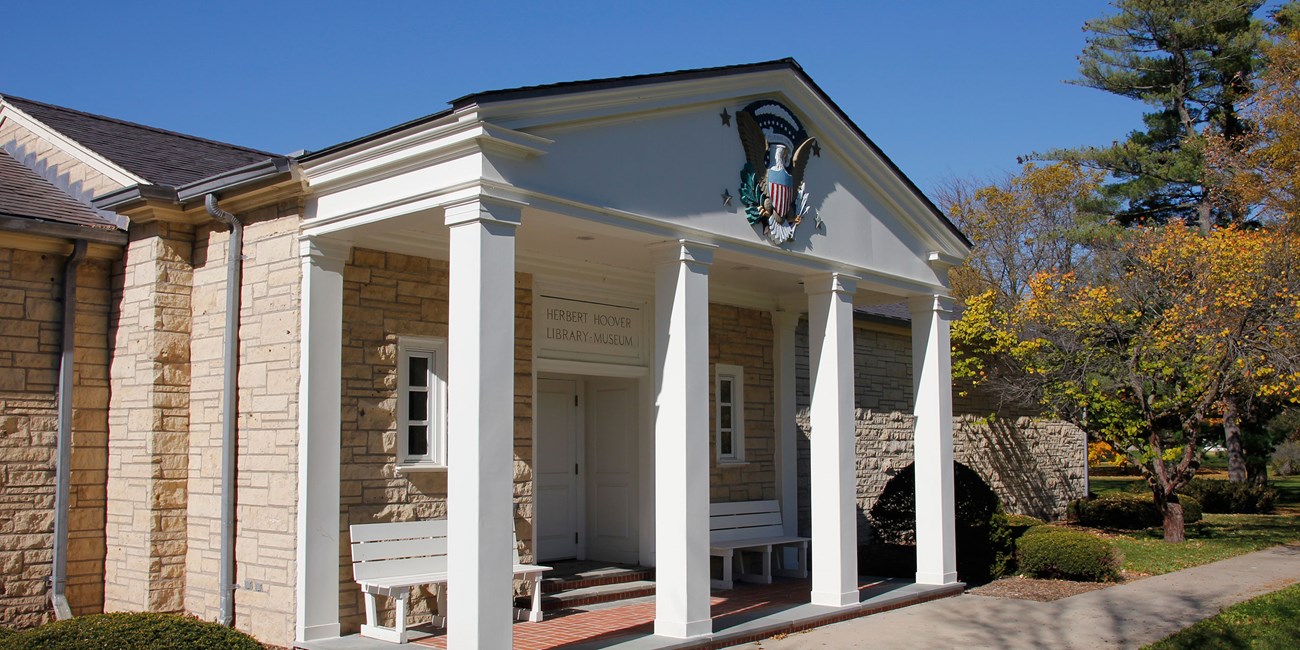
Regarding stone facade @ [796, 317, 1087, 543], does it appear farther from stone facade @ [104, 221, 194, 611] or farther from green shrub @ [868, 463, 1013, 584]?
stone facade @ [104, 221, 194, 611]

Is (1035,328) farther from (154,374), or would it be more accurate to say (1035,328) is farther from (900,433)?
(154,374)

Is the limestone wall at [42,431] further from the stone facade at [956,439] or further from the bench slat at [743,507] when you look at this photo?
the stone facade at [956,439]

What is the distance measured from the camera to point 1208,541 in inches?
696

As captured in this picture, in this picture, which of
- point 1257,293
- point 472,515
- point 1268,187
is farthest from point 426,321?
point 1268,187

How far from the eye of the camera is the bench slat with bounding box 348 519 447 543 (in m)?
8.83

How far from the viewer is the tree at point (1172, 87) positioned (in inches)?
1171

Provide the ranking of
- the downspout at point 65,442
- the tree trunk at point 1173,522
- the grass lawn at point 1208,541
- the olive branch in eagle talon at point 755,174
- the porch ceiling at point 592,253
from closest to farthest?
the porch ceiling at point 592,253, the downspout at point 65,442, the olive branch in eagle talon at point 755,174, the grass lawn at point 1208,541, the tree trunk at point 1173,522

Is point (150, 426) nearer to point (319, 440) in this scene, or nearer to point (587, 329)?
point (319, 440)

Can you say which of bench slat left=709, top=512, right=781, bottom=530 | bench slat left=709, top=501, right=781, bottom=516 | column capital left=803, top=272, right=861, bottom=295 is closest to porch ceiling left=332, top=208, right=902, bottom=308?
column capital left=803, top=272, right=861, bottom=295

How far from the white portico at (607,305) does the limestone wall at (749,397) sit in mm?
82

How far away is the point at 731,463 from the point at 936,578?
2.67m

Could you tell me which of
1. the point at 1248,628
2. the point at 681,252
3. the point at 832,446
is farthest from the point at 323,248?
the point at 1248,628

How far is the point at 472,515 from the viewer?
715cm

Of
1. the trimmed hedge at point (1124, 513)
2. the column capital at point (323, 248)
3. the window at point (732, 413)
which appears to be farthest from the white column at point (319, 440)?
the trimmed hedge at point (1124, 513)
